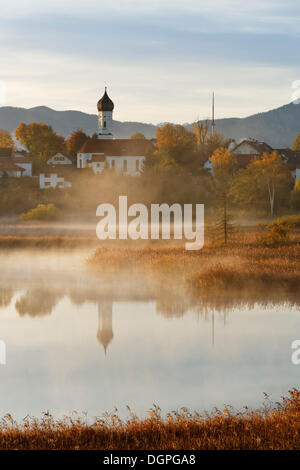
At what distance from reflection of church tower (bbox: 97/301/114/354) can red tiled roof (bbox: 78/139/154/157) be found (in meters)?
91.7

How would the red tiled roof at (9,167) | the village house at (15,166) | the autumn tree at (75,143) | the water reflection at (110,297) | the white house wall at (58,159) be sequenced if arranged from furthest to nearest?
the autumn tree at (75,143) < the white house wall at (58,159) < the village house at (15,166) < the red tiled roof at (9,167) < the water reflection at (110,297)

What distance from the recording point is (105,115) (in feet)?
468

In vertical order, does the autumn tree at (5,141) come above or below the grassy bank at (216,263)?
above

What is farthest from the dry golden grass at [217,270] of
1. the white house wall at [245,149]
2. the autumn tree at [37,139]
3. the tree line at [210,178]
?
the autumn tree at [37,139]

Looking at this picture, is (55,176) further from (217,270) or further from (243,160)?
(217,270)

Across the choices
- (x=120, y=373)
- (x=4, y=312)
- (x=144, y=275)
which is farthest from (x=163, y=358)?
(x=144, y=275)

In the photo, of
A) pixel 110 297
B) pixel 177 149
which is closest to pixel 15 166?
pixel 177 149

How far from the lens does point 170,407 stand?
1431cm

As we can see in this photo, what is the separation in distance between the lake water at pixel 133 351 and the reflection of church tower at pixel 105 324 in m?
0.04

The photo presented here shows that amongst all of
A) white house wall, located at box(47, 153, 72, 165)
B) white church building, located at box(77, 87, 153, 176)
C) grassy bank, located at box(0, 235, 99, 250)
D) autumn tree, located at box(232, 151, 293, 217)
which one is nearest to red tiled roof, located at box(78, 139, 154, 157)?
white church building, located at box(77, 87, 153, 176)

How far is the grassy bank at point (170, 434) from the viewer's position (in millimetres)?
10938

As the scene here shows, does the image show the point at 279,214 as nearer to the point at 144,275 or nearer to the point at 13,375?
the point at 144,275

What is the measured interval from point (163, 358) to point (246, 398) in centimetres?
405

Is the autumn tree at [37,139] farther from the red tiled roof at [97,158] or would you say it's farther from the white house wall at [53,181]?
the white house wall at [53,181]
